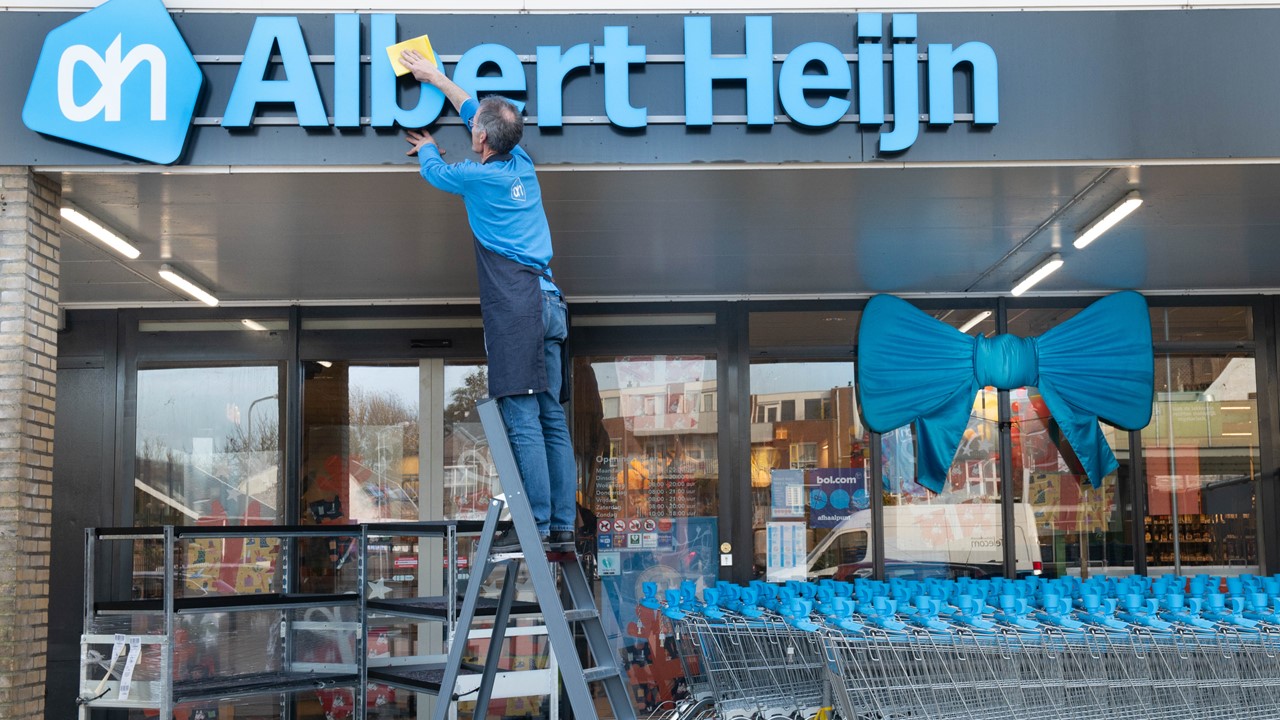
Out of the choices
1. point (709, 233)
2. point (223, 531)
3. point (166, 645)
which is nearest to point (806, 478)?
point (709, 233)

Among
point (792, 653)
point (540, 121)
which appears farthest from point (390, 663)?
point (540, 121)

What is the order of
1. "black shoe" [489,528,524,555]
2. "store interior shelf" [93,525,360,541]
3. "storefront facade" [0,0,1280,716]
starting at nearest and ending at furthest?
"black shoe" [489,528,524,555] < "storefront facade" [0,0,1280,716] < "store interior shelf" [93,525,360,541]

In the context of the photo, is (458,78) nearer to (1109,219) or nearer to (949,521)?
(1109,219)

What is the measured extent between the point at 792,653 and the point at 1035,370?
346 centimetres

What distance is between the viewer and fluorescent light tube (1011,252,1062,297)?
8.54 meters

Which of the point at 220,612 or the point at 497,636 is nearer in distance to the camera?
the point at 497,636

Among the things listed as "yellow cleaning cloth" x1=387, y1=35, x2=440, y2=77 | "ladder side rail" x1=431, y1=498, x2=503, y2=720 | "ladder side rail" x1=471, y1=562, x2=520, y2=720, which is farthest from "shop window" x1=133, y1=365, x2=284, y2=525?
"ladder side rail" x1=431, y1=498, x2=503, y2=720

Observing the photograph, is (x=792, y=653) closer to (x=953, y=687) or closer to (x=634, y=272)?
(x=953, y=687)

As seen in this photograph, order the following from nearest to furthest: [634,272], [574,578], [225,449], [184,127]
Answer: [574,578]
[184,127]
[634,272]
[225,449]

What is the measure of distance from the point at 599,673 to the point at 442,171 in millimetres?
1970

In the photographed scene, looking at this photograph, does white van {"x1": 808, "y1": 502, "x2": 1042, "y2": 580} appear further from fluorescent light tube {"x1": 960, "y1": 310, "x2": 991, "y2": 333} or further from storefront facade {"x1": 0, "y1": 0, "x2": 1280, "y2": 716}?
fluorescent light tube {"x1": 960, "y1": 310, "x2": 991, "y2": 333}

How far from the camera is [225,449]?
968 centimetres

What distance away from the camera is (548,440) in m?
4.61

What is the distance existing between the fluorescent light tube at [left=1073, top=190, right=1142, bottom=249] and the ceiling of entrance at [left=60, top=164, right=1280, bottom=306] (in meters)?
0.08
